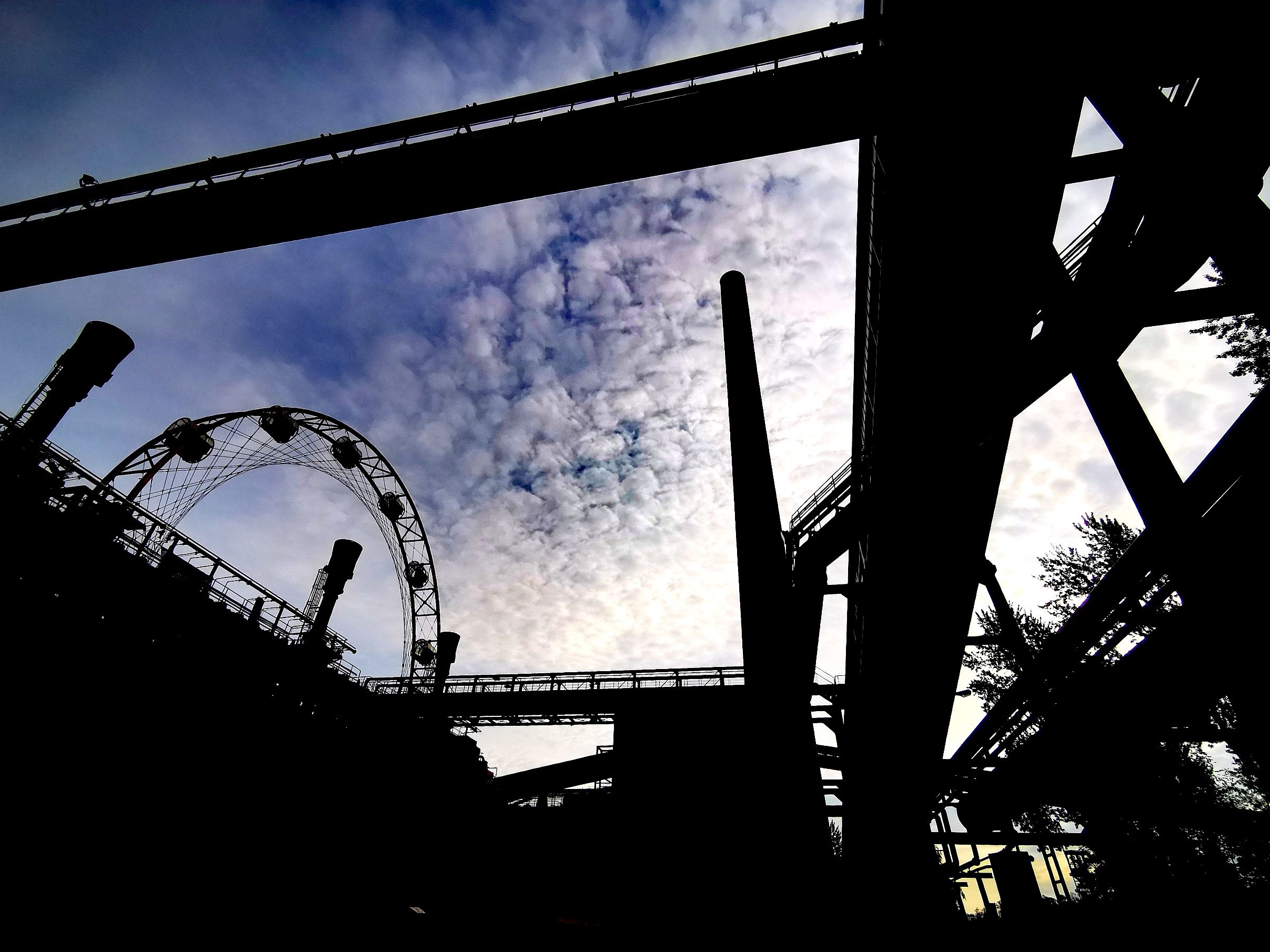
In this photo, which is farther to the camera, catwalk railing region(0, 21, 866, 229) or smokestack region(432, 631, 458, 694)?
smokestack region(432, 631, 458, 694)

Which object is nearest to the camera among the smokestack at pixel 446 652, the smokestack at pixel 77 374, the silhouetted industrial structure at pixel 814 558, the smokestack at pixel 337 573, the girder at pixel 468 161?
the silhouetted industrial structure at pixel 814 558

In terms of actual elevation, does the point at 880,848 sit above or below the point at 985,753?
below

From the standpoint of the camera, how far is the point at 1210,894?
28.7 feet

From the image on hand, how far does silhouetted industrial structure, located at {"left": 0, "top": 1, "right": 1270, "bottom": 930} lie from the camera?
8.93ft

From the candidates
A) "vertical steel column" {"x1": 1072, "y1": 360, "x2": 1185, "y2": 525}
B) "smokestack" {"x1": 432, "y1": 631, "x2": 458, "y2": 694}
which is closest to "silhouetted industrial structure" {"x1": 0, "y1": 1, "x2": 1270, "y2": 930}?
"vertical steel column" {"x1": 1072, "y1": 360, "x2": 1185, "y2": 525}

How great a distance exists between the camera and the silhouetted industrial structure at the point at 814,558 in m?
2.72

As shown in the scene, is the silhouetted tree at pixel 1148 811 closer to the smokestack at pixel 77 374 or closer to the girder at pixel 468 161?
the girder at pixel 468 161

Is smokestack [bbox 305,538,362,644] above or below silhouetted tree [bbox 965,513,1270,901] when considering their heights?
above

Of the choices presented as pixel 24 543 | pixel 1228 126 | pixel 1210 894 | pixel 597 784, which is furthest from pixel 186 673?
pixel 1210 894

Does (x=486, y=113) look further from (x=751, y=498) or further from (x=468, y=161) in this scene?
(x=751, y=498)

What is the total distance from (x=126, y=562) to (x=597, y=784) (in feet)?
45.1

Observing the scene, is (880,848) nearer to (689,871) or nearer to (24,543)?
(689,871)

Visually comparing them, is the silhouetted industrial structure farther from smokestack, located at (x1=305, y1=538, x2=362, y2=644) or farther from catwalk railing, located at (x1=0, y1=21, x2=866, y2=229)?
smokestack, located at (x1=305, y1=538, x2=362, y2=644)

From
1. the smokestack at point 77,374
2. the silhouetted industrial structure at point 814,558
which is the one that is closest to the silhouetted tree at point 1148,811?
the silhouetted industrial structure at point 814,558
